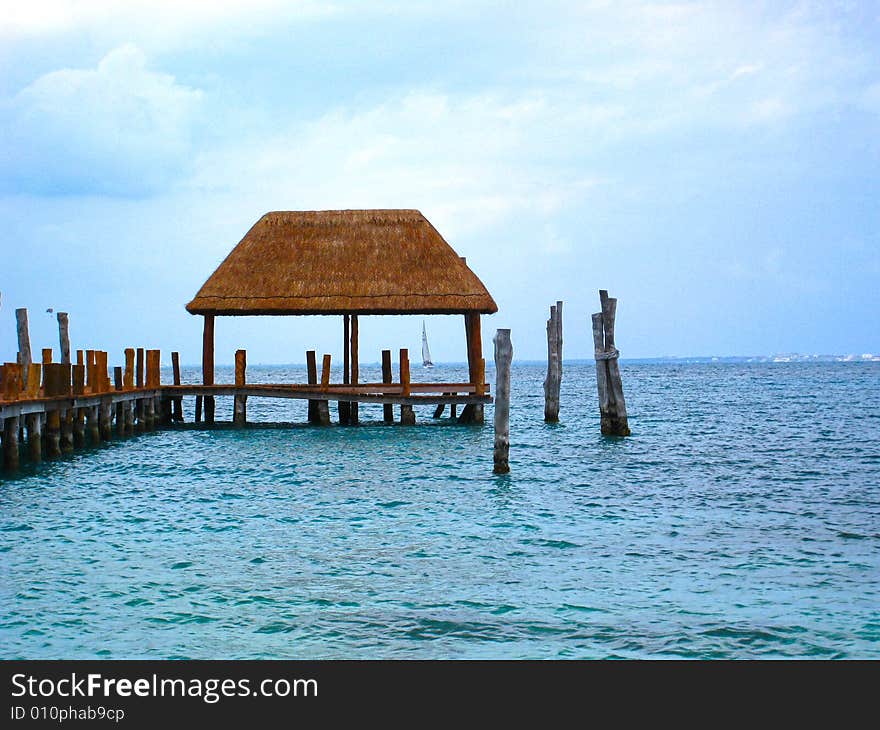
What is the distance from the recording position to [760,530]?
1402cm

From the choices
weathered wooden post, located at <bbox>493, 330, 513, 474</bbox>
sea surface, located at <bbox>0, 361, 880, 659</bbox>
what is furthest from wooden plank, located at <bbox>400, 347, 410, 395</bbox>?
weathered wooden post, located at <bbox>493, 330, 513, 474</bbox>

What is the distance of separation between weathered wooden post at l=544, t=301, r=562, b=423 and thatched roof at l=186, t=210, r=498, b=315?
10.2ft

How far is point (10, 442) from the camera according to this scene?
749 inches

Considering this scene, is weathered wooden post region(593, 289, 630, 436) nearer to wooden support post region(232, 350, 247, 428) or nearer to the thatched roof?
the thatched roof

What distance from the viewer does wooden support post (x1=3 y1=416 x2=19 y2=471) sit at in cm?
1889

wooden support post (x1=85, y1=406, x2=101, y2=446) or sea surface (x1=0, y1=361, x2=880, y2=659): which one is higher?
wooden support post (x1=85, y1=406, x2=101, y2=446)

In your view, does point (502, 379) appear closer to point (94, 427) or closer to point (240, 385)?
point (94, 427)

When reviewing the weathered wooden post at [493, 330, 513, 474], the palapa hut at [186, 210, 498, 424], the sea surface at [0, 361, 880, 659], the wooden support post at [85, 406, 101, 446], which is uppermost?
the palapa hut at [186, 210, 498, 424]

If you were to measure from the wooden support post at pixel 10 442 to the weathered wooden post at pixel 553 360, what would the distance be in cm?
1454

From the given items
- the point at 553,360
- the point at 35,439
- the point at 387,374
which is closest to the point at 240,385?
the point at 387,374

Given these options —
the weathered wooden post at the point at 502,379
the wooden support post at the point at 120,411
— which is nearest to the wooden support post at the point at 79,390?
the wooden support post at the point at 120,411

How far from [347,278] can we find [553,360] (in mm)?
6352

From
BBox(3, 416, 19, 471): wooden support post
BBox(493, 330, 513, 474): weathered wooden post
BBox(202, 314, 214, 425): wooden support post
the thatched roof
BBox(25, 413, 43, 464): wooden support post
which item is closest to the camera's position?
BBox(493, 330, 513, 474): weathered wooden post
